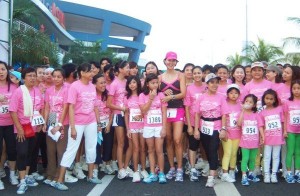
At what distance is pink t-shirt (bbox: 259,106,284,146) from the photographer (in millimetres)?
6043

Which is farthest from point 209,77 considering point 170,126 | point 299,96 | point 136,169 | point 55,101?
point 55,101

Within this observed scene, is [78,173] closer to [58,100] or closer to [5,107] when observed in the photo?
[58,100]

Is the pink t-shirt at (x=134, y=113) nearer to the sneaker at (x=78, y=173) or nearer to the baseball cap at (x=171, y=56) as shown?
the baseball cap at (x=171, y=56)

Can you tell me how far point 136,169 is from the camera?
6.24 metres

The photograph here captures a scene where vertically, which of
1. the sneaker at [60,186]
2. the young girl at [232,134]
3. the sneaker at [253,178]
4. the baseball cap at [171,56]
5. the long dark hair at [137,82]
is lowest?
the sneaker at [60,186]

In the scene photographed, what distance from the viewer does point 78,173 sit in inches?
253

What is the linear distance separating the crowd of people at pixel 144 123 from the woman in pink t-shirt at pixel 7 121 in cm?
1

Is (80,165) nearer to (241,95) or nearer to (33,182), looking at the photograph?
(33,182)

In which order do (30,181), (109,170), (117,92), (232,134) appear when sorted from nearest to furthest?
1. (30,181)
2. (232,134)
3. (117,92)
4. (109,170)

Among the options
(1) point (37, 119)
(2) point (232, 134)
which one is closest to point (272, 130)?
(2) point (232, 134)

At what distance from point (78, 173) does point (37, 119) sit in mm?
1152

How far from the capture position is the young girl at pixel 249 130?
607 centimetres

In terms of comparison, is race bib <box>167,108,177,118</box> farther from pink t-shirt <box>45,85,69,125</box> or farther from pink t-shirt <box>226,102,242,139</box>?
pink t-shirt <box>45,85,69,125</box>

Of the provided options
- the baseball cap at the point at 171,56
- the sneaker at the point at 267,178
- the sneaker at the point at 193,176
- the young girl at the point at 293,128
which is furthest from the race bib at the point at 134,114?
the young girl at the point at 293,128
